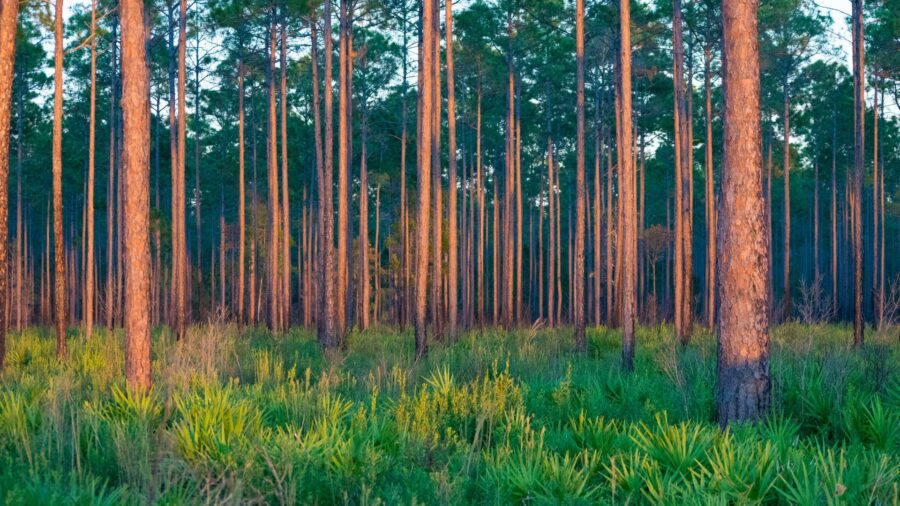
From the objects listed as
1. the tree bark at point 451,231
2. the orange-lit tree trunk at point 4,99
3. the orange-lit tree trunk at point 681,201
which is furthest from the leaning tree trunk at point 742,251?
the tree bark at point 451,231

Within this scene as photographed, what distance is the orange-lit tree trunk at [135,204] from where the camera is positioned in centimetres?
779

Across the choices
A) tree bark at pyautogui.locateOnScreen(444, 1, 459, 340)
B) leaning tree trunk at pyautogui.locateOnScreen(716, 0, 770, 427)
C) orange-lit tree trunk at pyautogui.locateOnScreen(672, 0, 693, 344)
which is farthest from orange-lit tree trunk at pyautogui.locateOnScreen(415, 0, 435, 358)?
leaning tree trunk at pyautogui.locateOnScreen(716, 0, 770, 427)

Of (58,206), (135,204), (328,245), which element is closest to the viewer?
(135,204)

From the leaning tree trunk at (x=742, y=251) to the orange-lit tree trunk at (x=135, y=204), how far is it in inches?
224

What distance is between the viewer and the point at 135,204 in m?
7.79

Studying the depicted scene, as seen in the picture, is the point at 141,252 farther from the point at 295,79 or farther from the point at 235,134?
the point at 235,134

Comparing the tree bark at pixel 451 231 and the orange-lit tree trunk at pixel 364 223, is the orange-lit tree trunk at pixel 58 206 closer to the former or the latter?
the tree bark at pixel 451 231

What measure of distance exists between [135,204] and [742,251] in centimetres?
597

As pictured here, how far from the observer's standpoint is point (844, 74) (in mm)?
32781

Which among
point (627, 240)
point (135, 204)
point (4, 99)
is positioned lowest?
point (627, 240)

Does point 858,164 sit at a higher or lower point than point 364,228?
higher

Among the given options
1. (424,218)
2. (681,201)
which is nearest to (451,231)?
(424,218)

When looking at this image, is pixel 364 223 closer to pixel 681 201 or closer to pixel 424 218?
pixel 681 201

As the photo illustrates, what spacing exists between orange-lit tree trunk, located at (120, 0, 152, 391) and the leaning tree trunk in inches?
224
